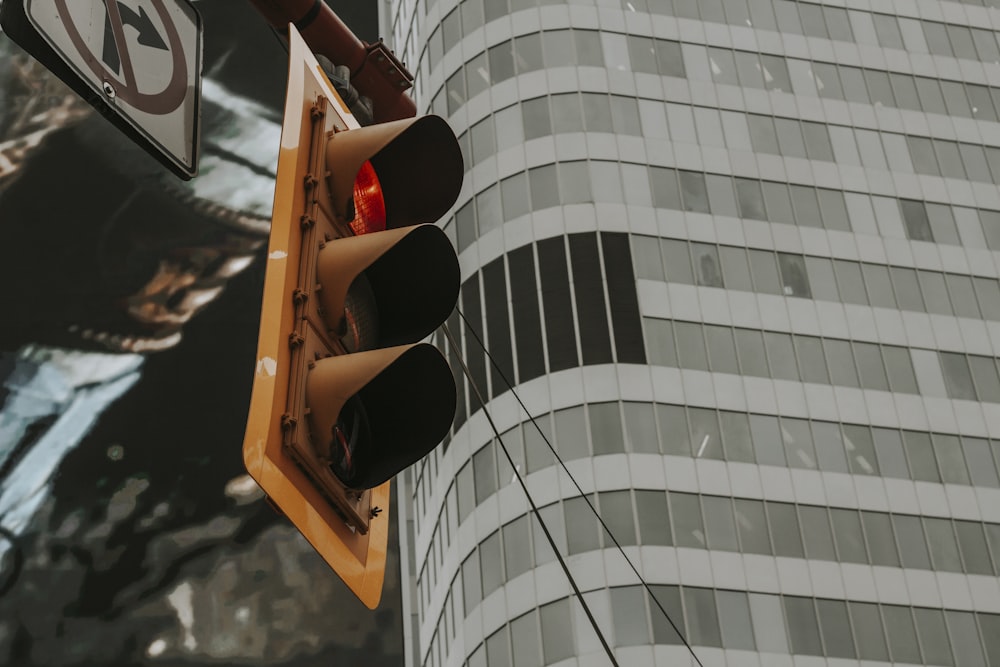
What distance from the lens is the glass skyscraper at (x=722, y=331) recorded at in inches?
1471

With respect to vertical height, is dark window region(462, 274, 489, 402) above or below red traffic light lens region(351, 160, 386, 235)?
above

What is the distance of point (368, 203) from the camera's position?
11.5 feet

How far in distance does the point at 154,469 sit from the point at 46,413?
586cm

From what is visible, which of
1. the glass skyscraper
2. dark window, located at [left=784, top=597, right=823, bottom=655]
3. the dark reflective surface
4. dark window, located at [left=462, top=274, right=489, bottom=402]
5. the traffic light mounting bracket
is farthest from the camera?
the dark reflective surface

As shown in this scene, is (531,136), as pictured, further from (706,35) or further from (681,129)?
(706,35)

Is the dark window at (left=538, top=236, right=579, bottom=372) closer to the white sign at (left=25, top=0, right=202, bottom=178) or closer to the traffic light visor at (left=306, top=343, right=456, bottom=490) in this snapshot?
the white sign at (left=25, top=0, right=202, bottom=178)

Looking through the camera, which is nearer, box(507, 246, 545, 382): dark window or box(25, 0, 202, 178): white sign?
box(25, 0, 202, 178): white sign

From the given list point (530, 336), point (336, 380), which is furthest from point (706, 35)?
point (336, 380)

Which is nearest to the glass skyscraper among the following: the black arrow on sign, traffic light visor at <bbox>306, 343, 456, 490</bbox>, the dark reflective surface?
the dark reflective surface

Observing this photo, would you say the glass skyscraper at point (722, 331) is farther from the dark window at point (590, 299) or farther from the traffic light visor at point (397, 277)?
the traffic light visor at point (397, 277)

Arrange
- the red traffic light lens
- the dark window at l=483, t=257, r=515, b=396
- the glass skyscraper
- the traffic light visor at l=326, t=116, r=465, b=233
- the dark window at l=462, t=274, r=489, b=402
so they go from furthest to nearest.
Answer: the dark window at l=462, t=274, r=489, b=402 → the dark window at l=483, t=257, r=515, b=396 → the glass skyscraper → the red traffic light lens → the traffic light visor at l=326, t=116, r=465, b=233

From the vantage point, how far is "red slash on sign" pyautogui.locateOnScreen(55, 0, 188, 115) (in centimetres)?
287

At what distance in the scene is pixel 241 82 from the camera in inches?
2795

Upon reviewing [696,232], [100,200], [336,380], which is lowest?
[336,380]
